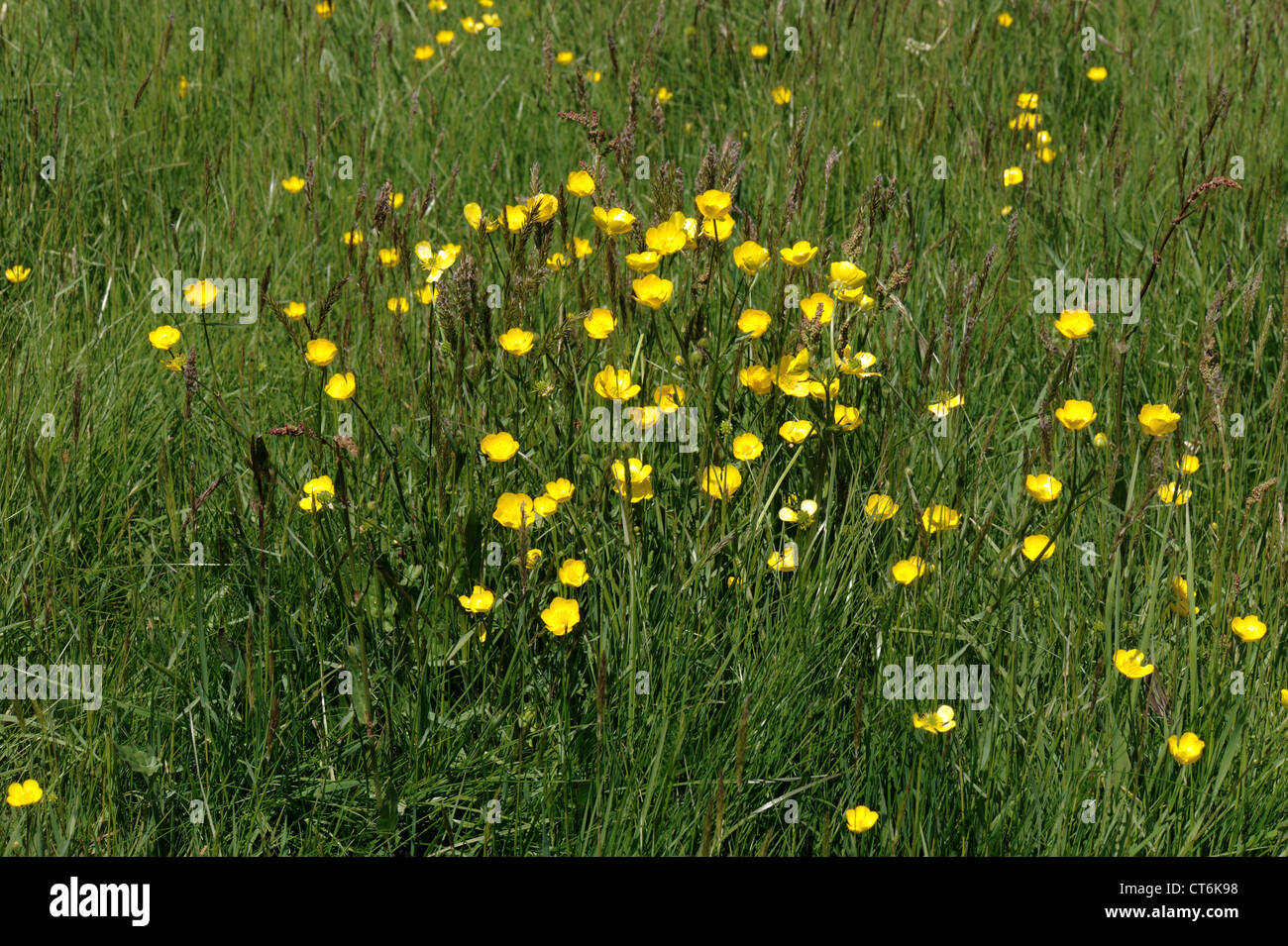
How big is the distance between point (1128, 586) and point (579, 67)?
8.17 ft

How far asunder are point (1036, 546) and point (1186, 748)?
0.36m

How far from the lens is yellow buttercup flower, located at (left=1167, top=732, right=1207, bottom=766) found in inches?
57.9

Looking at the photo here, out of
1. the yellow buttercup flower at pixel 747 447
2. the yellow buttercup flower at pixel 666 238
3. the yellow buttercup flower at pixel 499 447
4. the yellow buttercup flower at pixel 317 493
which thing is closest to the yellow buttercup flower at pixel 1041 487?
the yellow buttercup flower at pixel 747 447

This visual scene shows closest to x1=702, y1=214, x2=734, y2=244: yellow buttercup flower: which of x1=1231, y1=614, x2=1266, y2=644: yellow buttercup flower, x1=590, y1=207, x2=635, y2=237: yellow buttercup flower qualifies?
x1=590, y1=207, x2=635, y2=237: yellow buttercup flower

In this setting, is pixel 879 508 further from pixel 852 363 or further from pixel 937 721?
pixel 937 721

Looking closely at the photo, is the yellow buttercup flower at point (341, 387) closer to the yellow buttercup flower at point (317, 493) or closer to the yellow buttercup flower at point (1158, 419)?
the yellow buttercup flower at point (317, 493)

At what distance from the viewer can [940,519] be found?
1.78 m

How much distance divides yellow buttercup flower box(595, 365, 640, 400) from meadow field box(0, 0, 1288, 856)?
0.02 meters

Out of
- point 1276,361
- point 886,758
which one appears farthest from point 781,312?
point 1276,361

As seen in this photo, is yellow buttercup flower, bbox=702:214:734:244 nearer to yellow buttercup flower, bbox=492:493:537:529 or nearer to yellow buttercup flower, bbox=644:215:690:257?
yellow buttercup flower, bbox=644:215:690:257

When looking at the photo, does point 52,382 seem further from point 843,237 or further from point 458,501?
point 843,237

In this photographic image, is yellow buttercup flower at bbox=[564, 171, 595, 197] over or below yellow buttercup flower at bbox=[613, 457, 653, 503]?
over

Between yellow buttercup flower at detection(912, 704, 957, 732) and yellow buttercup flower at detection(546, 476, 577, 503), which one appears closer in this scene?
yellow buttercup flower at detection(912, 704, 957, 732)

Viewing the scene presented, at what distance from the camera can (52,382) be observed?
86.0 inches
